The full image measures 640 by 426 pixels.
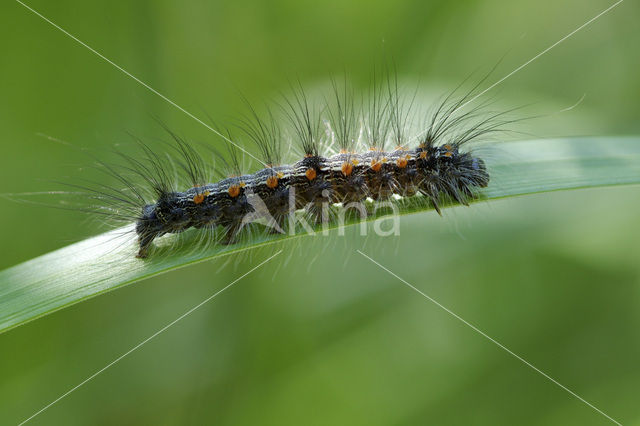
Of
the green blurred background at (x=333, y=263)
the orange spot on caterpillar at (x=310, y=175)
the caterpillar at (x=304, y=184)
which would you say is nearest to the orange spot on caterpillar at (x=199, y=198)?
the caterpillar at (x=304, y=184)

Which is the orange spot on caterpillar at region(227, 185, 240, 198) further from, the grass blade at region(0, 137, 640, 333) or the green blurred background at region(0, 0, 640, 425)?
the green blurred background at region(0, 0, 640, 425)

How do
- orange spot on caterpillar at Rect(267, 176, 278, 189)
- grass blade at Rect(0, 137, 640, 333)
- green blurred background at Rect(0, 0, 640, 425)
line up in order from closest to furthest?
grass blade at Rect(0, 137, 640, 333) < green blurred background at Rect(0, 0, 640, 425) < orange spot on caterpillar at Rect(267, 176, 278, 189)

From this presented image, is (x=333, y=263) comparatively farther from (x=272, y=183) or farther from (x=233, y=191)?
(x=233, y=191)

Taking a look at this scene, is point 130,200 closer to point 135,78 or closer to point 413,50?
point 135,78

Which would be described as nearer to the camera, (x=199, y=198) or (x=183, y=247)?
(x=183, y=247)

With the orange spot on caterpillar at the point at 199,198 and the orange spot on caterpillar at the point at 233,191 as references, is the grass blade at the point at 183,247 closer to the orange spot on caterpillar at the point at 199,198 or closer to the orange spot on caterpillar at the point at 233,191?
the orange spot on caterpillar at the point at 199,198

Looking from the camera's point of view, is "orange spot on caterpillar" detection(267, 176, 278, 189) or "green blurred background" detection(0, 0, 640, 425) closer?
"green blurred background" detection(0, 0, 640, 425)

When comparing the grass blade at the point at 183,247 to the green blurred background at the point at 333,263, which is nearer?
the grass blade at the point at 183,247

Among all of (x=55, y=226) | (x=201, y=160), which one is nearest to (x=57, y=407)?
(x=55, y=226)

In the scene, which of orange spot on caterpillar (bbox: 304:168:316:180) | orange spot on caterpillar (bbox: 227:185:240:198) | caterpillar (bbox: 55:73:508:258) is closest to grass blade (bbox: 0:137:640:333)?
caterpillar (bbox: 55:73:508:258)

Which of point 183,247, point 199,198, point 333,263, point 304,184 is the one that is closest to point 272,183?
point 304,184
